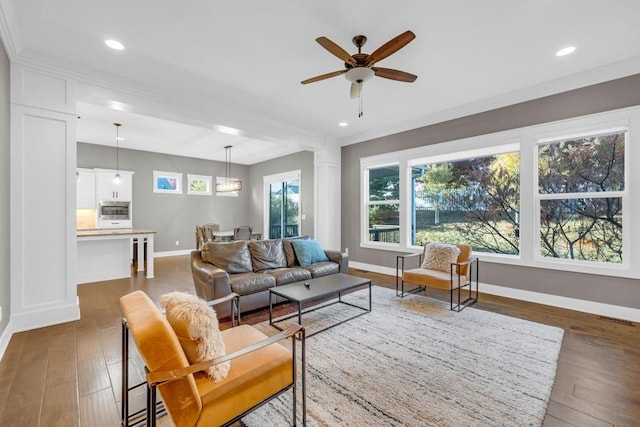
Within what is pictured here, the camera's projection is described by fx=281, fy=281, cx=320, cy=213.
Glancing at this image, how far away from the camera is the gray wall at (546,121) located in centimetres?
327

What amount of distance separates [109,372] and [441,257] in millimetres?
3876

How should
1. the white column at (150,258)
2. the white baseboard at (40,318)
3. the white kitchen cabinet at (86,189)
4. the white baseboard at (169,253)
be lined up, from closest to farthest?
1. the white baseboard at (40,318)
2. the white column at (150,258)
3. the white kitchen cabinet at (86,189)
4. the white baseboard at (169,253)

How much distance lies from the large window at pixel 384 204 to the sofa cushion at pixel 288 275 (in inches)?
94.5

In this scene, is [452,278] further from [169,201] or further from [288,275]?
[169,201]

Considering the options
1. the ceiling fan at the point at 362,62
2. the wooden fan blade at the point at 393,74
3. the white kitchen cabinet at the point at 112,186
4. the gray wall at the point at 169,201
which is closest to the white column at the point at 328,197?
the ceiling fan at the point at 362,62

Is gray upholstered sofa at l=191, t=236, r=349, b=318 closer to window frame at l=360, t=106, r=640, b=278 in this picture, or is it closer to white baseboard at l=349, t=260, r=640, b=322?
window frame at l=360, t=106, r=640, b=278

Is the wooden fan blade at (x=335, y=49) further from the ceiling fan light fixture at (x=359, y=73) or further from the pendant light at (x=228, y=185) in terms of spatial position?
the pendant light at (x=228, y=185)

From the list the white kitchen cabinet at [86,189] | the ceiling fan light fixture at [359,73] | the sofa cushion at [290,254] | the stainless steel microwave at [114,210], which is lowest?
the sofa cushion at [290,254]

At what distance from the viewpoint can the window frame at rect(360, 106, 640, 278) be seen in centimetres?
322

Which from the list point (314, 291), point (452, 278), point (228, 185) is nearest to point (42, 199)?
point (314, 291)

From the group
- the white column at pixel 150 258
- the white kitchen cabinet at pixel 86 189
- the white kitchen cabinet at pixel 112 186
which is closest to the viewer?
the white column at pixel 150 258

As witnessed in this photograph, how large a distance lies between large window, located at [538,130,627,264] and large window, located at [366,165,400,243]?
233 centimetres

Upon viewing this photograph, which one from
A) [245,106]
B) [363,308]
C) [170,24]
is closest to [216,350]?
[363,308]

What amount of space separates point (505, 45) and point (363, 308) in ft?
10.8
